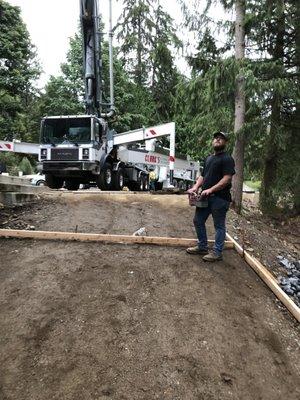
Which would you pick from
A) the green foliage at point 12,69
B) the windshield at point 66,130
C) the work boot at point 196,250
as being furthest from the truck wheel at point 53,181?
the green foliage at point 12,69

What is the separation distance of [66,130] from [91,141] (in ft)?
3.10

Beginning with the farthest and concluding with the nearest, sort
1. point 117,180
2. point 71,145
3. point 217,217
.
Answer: point 117,180 < point 71,145 < point 217,217

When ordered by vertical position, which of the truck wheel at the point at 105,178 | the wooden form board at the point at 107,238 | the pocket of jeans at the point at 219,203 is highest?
the pocket of jeans at the point at 219,203

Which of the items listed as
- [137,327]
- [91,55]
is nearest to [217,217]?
[137,327]

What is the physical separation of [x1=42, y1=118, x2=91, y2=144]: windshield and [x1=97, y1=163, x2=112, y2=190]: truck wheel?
131cm

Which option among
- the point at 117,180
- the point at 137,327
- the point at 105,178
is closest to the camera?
the point at 137,327

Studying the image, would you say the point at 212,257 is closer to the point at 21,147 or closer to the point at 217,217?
the point at 217,217

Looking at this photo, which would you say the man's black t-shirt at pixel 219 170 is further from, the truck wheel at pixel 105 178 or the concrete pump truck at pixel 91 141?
the truck wheel at pixel 105 178

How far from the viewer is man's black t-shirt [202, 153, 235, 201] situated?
18.2 ft

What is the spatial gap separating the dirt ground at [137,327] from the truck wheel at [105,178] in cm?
738

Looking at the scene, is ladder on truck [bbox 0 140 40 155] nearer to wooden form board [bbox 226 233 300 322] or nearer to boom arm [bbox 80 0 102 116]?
boom arm [bbox 80 0 102 116]

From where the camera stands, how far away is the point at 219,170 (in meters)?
5.62

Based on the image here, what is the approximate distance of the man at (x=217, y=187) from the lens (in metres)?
5.54

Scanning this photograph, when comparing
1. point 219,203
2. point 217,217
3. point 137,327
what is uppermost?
point 219,203
